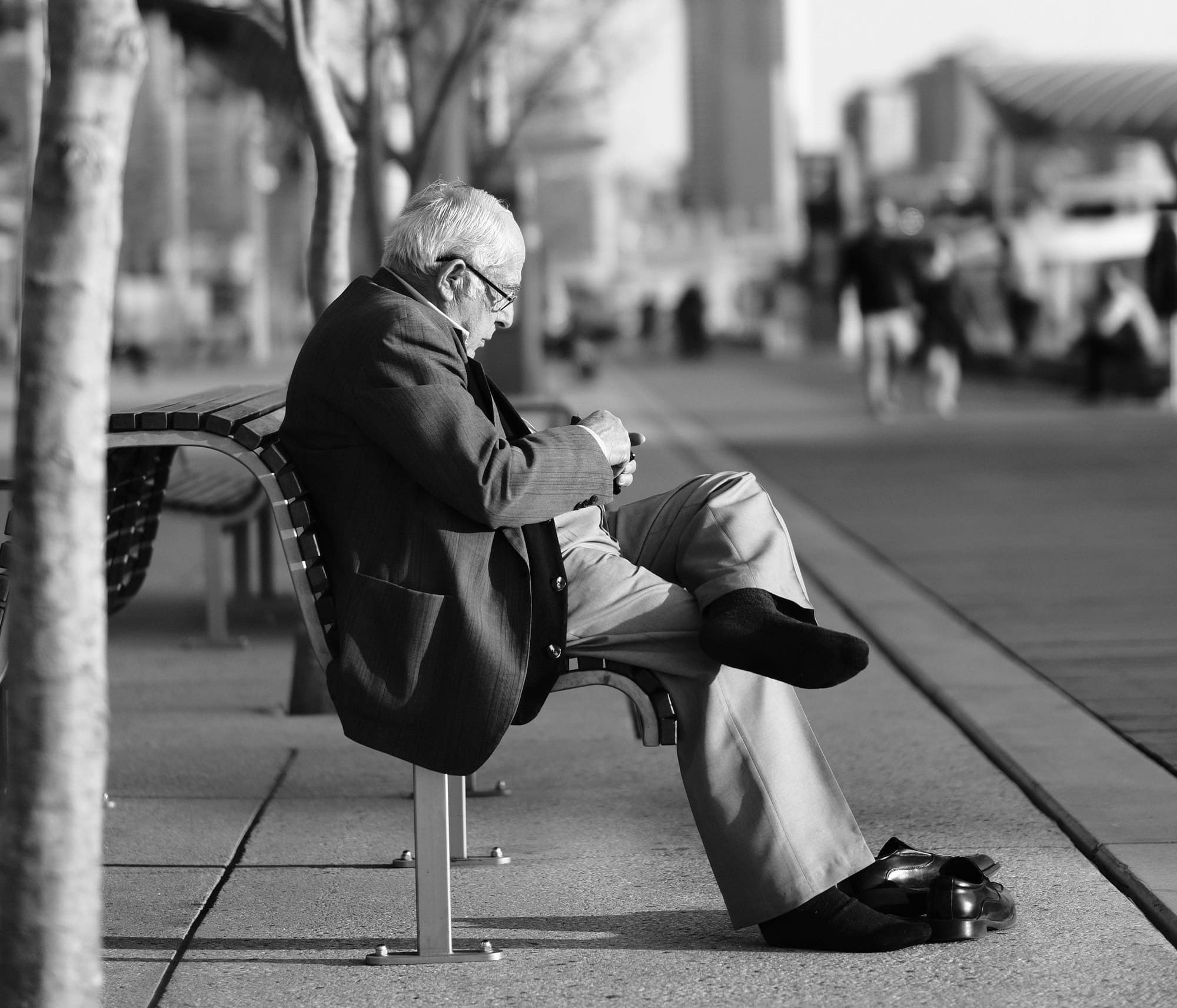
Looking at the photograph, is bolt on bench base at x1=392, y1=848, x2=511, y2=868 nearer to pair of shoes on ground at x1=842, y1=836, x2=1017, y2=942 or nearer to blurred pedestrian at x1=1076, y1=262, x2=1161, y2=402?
pair of shoes on ground at x1=842, y1=836, x2=1017, y2=942

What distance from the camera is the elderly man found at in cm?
340

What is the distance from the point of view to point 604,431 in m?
3.69

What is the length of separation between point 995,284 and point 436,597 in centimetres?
3423

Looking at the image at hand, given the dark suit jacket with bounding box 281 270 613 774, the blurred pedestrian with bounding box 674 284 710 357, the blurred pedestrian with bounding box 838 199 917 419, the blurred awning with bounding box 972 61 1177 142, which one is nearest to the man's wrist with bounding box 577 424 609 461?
the dark suit jacket with bounding box 281 270 613 774

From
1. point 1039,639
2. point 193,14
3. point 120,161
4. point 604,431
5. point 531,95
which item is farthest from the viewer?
point 531,95

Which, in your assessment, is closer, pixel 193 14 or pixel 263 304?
pixel 193 14

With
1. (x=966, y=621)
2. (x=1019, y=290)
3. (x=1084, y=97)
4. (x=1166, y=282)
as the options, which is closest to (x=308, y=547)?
(x=966, y=621)

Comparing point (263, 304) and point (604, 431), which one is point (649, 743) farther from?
point (263, 304)

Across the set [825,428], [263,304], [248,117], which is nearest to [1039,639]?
[825,428]

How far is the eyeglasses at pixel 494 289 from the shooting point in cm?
363

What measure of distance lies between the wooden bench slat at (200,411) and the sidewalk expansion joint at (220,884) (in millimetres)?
970

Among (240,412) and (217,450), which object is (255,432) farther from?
(240,412)

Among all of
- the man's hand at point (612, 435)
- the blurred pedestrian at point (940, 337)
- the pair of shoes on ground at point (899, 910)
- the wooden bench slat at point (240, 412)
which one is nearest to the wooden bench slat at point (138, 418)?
the wooden bench slat at point (240, 412)

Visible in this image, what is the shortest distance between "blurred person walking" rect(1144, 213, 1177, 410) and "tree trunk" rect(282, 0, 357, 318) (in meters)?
12.8
